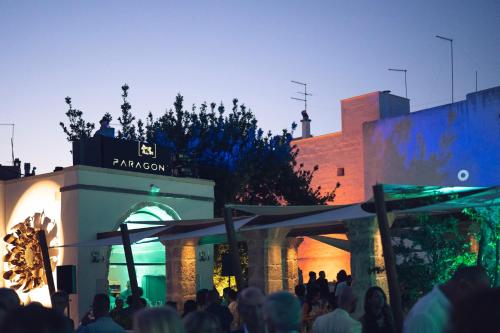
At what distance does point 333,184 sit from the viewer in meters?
30.5

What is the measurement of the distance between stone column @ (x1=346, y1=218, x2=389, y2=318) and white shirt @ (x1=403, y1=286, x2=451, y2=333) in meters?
8.06

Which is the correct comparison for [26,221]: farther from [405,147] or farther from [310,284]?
[405,147]

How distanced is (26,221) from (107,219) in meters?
1.96

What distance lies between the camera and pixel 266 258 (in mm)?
15672

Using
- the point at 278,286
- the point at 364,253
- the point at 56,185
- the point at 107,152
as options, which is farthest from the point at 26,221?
the point at 364,253

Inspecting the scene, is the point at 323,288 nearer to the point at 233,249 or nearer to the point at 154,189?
the point at 233,249

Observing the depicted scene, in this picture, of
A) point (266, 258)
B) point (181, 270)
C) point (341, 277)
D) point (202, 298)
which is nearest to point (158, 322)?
point (202, 298)

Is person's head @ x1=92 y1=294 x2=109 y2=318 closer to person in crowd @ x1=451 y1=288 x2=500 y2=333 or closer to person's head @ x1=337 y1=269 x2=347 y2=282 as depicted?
person in crowd @ x1=451 y1=288 x2=500 y2=333

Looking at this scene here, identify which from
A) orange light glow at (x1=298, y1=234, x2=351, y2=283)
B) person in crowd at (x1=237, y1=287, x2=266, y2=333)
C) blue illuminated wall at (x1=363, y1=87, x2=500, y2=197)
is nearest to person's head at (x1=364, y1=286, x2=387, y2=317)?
person in crowd at (x1=237, y1=287, x2=266, y2=333)

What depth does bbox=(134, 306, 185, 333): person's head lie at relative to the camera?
3121mm

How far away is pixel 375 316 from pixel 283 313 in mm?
2483

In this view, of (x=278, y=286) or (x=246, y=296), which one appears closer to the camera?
(x=246, y=296)

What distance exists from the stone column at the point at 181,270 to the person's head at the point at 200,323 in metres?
13.3

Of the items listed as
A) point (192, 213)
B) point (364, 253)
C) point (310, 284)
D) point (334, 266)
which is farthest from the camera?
point (334, 266)
